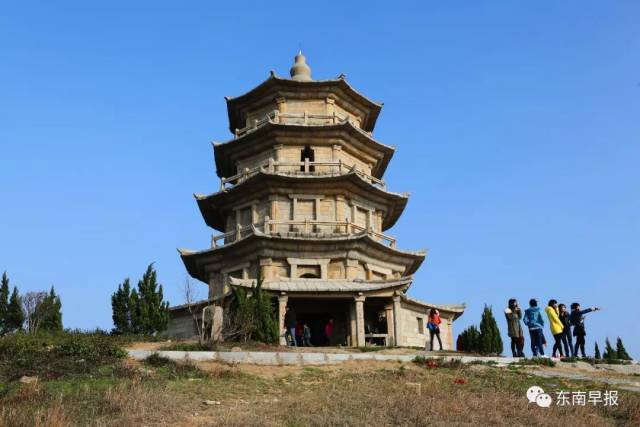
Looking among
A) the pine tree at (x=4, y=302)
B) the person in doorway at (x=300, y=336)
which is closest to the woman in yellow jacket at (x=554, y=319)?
the person in doorway at (x=300, y=336)

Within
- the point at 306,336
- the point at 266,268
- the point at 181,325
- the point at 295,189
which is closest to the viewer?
the point at 306,336

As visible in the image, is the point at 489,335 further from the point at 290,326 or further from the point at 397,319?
the point at 290,326

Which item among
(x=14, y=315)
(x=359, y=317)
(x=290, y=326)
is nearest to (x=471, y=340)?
(x=359, y=317)

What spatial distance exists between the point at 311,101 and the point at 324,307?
9661 mm

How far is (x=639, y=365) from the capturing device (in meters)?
18.4

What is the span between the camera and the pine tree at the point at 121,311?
22.7 m

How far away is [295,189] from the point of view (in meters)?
27.3

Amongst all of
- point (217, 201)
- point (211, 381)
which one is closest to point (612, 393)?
point (211, 381)

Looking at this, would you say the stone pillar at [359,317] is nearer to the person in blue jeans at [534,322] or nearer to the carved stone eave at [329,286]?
the carved stone eave at [329,286]

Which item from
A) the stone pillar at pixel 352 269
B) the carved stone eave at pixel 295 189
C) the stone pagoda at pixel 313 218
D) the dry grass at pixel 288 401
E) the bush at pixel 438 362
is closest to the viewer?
the dry grass at pixel 288 401

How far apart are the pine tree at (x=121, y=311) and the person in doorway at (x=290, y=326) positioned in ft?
17.1

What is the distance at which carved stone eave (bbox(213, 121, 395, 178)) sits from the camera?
28.2m

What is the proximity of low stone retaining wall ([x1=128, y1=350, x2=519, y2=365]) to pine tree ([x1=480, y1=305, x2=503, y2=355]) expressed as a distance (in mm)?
4354

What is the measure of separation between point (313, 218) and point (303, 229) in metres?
0.81
